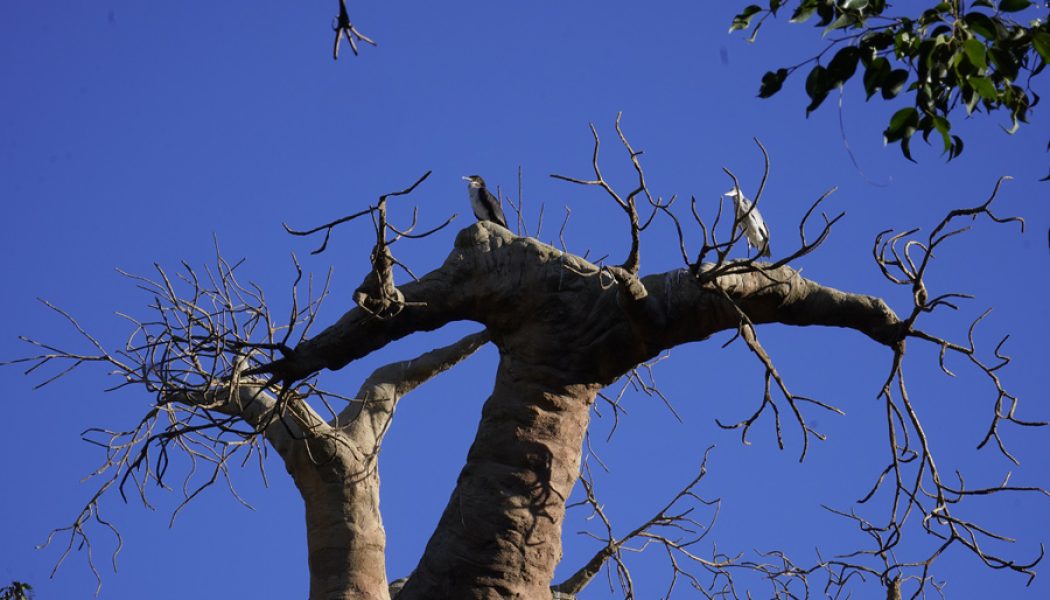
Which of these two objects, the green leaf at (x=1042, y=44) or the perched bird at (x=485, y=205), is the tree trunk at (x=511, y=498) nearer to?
the green leaf at (x=1042, y=44)

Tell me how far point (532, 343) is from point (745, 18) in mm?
1758

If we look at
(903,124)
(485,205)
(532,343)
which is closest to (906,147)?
(903,124)

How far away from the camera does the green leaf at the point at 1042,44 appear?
11.5ft

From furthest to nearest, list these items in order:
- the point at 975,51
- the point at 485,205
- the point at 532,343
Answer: the point at 485,205 < the point at 532,343 < the point at 975,51

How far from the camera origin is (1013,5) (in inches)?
140

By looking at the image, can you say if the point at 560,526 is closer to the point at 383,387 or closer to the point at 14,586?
the point at 383,387

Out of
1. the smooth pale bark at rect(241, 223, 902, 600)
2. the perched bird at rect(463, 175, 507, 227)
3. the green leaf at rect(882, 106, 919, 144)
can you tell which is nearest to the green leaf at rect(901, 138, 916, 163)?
the green leaf at rect(882, 106, 919, 144)

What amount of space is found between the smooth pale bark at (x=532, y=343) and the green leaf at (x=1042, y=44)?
168 cm

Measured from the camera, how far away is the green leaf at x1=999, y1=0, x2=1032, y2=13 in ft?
11.6

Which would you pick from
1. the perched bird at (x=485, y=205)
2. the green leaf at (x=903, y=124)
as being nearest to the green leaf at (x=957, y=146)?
the green leaf at (x=903, y=124)

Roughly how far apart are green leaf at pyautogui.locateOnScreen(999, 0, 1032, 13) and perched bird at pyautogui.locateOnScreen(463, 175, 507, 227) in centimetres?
663

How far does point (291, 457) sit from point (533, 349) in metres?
2.09

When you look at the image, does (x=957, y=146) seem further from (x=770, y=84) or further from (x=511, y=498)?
(x=511, y=498)

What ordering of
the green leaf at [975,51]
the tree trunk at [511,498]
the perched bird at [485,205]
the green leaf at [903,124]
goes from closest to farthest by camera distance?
the green leaf at [975,51]
the green leaf at [903,124]
the tree trunk at [511,498]
the perched bird at [485,205]
